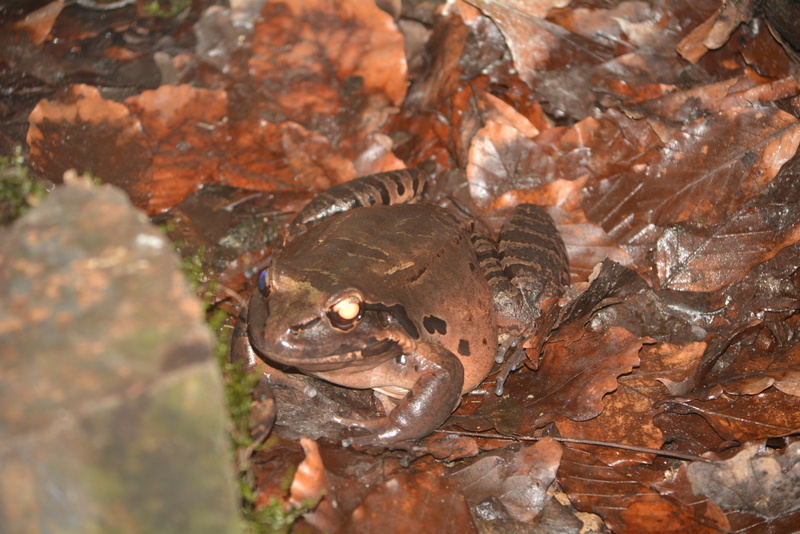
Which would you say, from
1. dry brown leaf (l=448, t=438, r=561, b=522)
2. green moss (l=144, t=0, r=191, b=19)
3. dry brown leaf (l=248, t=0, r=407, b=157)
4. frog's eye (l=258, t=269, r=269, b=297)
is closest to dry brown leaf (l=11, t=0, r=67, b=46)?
green moss (l=144, t=0, r=191, b=19)

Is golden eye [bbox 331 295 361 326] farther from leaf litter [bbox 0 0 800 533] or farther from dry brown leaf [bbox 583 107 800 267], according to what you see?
dry brown leaf [bbox 583 107 800 267]

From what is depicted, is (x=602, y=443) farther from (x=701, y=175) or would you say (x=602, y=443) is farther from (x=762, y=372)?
(x=701, y=175)

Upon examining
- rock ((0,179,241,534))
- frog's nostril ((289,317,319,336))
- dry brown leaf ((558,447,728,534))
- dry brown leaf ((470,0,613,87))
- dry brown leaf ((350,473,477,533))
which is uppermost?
rock ((0,179,241,534))

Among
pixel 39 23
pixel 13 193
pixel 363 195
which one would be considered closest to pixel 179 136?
pixel 363 195

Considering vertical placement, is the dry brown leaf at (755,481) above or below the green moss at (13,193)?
below

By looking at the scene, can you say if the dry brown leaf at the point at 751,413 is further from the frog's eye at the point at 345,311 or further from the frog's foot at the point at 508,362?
the frog's eye at the point at 345,311

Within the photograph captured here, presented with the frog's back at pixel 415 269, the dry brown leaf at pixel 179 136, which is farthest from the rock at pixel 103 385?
the dry brown leaf at pixel 179 136
